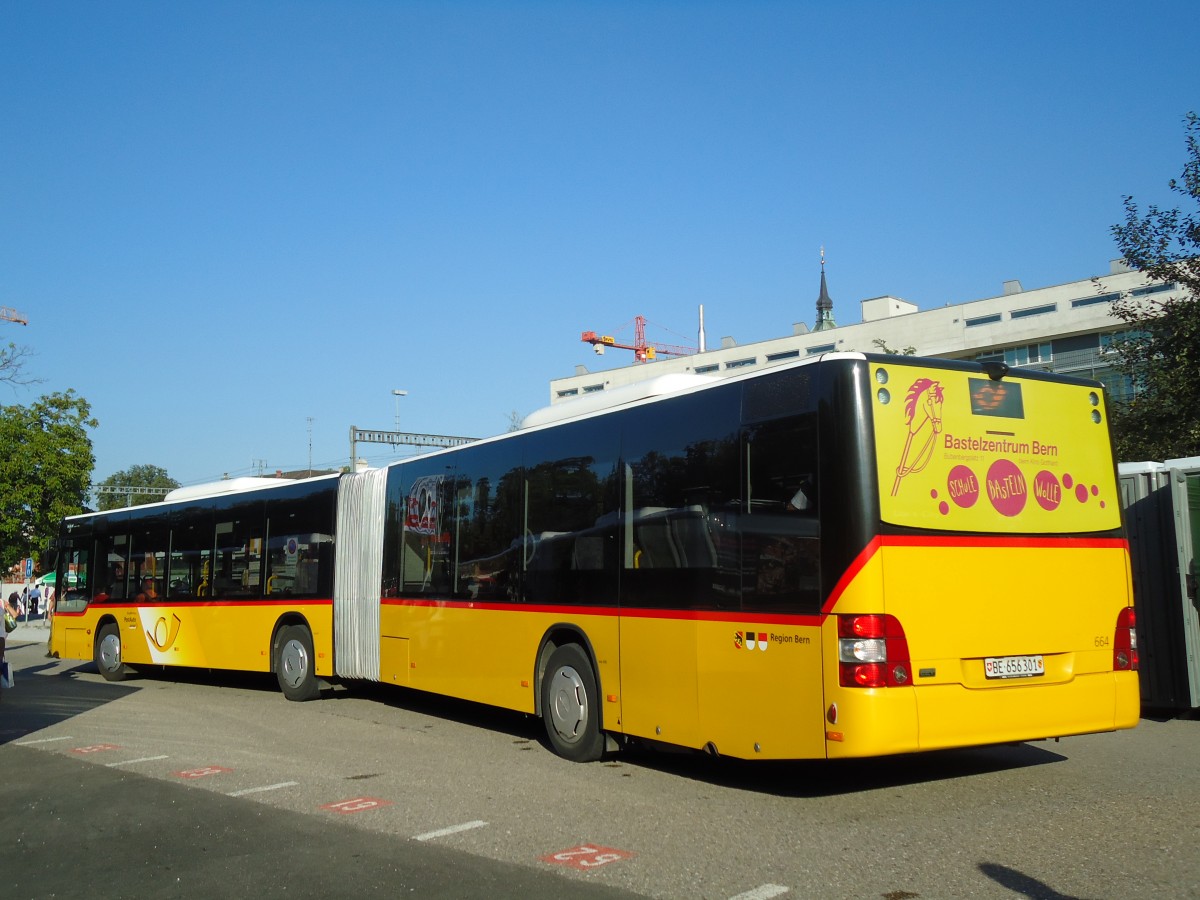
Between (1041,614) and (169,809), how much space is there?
6.40 metres

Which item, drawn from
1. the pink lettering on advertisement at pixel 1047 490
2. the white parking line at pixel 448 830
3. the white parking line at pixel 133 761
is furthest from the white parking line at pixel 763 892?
the white parking line at pixel 133 761

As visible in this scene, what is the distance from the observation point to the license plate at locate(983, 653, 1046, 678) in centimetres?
757

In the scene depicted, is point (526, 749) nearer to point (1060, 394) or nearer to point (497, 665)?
point (497, 665)

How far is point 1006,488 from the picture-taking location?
7.96m

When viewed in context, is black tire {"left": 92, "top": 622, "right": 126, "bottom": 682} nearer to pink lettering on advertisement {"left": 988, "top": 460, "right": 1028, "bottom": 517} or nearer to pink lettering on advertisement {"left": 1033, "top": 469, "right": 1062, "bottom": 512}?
pink lettering on advertisement {"left": 988, "top": 460, "right": 1028, "bottom": 517}

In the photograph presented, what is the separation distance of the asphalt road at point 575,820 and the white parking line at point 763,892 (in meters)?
0.02

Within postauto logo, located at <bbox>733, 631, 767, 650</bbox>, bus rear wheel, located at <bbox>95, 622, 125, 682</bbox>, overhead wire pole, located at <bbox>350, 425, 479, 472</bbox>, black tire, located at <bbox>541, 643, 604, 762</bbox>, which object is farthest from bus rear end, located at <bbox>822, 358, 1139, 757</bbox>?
overhead wire pole, located at <bbox>350, 425, 479, 472</bbox>

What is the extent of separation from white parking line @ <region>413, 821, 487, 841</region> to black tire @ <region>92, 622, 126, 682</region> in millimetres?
14144

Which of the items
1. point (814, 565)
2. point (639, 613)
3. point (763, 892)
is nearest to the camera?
point (763, 892)

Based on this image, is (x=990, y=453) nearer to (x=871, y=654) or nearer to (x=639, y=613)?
(x=871, y=654)

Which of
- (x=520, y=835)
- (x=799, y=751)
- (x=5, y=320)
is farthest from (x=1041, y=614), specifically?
(x=5, y=320)

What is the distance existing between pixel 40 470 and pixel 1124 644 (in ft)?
127

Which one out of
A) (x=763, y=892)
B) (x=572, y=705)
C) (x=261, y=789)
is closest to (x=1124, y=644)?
(x=763, y=892)

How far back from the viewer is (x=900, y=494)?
747cm
